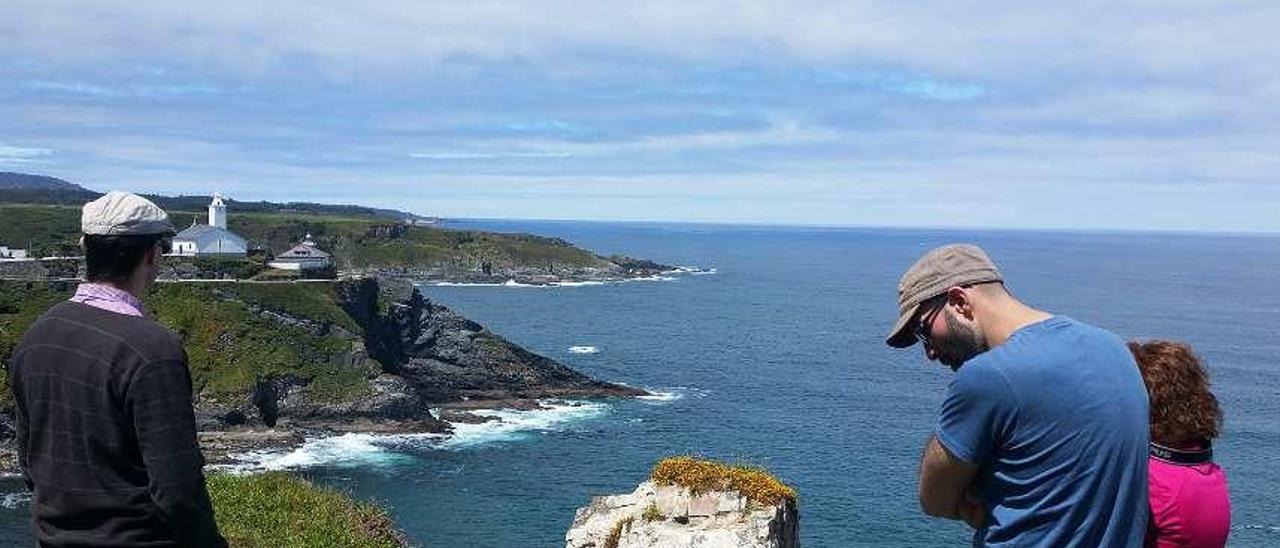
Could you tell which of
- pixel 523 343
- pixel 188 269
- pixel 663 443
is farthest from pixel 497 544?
pixel 523 343

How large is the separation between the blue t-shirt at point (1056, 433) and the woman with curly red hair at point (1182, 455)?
720 mm

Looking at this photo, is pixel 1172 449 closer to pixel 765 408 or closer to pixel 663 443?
pixel 663 443

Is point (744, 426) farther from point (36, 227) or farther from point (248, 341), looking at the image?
point (36, 227)

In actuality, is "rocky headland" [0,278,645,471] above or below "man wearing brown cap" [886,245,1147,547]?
below

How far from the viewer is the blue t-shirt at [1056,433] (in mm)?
3408

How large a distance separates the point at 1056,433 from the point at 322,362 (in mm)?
67422

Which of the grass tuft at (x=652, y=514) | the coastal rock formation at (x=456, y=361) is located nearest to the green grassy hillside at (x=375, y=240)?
the coastal rock formation at (x=456, y=361)

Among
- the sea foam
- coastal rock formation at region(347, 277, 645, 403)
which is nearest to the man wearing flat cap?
the sea foam

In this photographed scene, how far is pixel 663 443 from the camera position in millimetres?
58656

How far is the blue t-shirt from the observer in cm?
341

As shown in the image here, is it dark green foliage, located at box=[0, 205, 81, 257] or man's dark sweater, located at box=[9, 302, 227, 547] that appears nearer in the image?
man's dark sweater, located at box=[9, 302, 227, 547]

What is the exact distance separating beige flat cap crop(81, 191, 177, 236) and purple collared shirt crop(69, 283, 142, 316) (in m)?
0.23

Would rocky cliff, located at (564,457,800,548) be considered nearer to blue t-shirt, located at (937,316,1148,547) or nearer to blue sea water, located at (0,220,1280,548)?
blue sea water, located at (0,220,1280,548)

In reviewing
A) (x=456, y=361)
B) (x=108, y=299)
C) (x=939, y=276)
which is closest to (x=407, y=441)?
(x=456, y=361)
